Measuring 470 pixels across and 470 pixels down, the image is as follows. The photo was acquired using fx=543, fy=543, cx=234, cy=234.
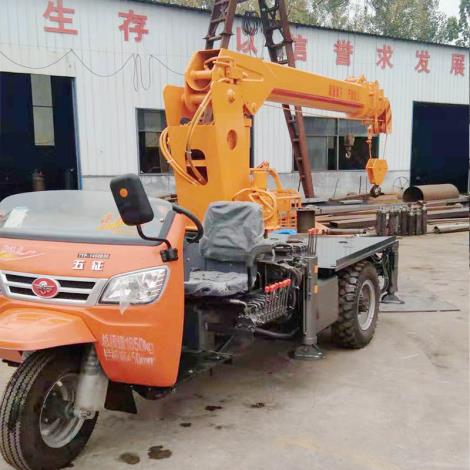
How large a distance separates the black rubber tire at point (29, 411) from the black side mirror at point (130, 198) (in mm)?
890

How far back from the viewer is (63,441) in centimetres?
305

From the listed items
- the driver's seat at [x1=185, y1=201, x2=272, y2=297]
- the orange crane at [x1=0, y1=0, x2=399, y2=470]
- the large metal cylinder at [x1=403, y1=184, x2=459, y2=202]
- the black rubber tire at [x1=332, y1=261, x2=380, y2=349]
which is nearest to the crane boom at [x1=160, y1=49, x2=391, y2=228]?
the orange crane at [x1=0, y1=0, x2=399, y2=470]

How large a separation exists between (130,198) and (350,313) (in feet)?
9.06

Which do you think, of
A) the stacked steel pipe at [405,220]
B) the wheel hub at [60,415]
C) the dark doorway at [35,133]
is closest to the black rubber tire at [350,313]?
the wheel hub at [60,415]

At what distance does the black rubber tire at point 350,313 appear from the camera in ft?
15.8

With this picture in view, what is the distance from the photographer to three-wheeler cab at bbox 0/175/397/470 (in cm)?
282

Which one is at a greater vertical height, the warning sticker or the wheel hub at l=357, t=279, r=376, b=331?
the warning sticker

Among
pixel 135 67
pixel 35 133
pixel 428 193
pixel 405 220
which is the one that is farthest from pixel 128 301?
pixel 35 133

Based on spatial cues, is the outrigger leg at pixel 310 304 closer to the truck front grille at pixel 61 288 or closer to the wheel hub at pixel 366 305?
the wheel hub at pixel 366 305

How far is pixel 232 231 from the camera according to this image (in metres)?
→ 3.91

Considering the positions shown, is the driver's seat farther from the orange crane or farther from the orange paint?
the orange paint

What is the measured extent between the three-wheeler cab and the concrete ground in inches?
16.4

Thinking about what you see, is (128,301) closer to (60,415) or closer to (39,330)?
(39,330)

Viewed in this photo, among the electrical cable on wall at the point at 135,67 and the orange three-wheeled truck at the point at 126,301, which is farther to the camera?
the electrical cable on wall at the point at 135,67
